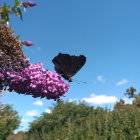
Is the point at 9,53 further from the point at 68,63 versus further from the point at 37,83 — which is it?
the point at 68,63

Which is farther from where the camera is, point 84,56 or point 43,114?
point 43,114

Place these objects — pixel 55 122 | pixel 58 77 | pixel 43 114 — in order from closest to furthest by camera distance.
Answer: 1. pixel 58 77
2. pixel 55 122
3. pixel 43 114

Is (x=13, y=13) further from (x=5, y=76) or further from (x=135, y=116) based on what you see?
(x=135, y=116)

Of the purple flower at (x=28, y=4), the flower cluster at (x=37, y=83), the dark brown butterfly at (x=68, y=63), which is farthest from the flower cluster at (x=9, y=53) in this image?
the dark brown butterfly at (x=68, y=63)

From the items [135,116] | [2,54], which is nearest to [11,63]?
[2,54]

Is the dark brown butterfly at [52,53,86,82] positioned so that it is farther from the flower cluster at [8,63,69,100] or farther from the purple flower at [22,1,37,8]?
the purple flower at [22,1,37,8]

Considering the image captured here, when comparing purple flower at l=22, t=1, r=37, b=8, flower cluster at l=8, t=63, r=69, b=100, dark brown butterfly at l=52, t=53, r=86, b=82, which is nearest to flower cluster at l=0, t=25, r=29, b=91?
flower cluster at l=8, t=63, r=69, b=100

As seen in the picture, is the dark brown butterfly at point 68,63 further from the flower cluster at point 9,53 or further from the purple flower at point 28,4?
the purple flower at point 28,4
